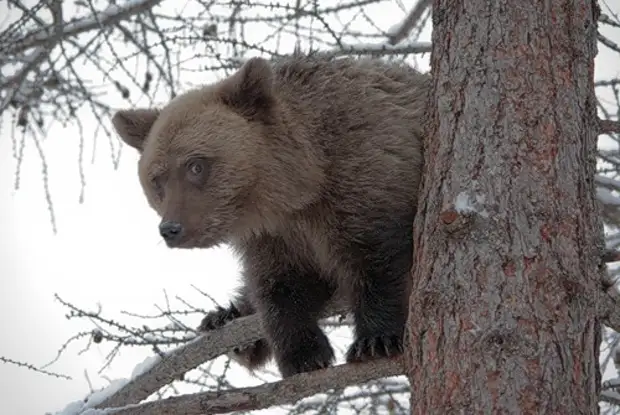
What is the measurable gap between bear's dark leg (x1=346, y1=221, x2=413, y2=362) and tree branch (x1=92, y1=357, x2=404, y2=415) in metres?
0.21

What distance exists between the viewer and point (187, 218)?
4.14 metres

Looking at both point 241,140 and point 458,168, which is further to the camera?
point 241,140

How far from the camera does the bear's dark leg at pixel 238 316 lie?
5.10 metres

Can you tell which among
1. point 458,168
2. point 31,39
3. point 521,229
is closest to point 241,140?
point 458,168

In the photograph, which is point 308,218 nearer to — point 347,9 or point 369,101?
point 369,101

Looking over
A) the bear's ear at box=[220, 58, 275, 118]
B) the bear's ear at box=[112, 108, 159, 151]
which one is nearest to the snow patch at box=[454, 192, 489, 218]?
the bear's ear at box=[220, 58, 275, 118]

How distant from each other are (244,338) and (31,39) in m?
2.40

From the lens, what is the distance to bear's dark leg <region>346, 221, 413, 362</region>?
12.9ft

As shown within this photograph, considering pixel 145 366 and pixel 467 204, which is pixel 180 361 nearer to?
pixel 145 366

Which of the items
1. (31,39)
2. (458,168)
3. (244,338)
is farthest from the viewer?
(31,39)

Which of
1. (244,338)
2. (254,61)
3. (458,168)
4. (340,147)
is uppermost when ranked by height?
(254,61)

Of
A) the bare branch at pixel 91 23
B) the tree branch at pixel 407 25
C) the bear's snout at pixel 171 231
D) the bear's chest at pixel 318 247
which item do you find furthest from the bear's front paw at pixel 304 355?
the bare branch at pixel 91 23

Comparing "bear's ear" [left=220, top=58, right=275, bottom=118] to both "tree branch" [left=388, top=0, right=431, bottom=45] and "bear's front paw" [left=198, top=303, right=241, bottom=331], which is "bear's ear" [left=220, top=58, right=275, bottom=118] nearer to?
"bear's front paw" [left=198, top=303, right=241, bottom=331]

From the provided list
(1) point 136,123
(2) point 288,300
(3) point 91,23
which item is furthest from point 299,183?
(3) point 91,23
